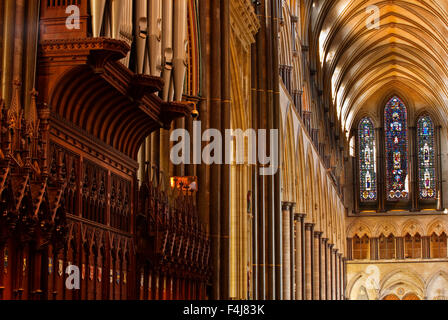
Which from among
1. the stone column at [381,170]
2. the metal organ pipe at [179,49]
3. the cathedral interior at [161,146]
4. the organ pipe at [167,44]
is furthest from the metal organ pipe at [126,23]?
the stone column at [381,170]

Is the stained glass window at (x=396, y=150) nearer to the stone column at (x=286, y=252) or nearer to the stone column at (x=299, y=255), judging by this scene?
the stone column at (x=299, y=255)

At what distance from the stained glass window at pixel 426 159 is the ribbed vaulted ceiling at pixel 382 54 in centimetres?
94

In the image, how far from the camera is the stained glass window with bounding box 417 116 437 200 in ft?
152

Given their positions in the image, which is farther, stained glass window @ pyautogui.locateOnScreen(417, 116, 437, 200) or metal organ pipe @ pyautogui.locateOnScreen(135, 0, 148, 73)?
stained glass window @ pyautogui.locateOnScreen(417, 116, 437, 200)

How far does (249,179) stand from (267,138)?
1.25m

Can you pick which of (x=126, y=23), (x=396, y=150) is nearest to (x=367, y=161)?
(x=396, y=150)

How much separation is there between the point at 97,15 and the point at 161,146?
5279 mm

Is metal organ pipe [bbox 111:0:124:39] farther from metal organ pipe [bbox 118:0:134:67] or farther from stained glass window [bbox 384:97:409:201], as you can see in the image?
stained glass window [bbox 384:97:409:201]

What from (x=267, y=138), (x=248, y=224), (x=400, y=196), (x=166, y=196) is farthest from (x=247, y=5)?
(x=400, y=196)

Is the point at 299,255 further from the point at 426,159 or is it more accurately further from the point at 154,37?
the point at 154,37

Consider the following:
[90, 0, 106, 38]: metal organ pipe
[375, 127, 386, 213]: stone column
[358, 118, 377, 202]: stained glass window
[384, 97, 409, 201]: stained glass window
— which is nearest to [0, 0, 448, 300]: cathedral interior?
[90, 0, 106, 38]: metal organ pipe

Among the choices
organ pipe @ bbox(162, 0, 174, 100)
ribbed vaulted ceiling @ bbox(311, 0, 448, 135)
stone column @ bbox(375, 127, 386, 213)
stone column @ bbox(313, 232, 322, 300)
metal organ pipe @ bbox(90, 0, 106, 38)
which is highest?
ribbed vaulted ceiling @ bbox(311, 0, 448, 135)

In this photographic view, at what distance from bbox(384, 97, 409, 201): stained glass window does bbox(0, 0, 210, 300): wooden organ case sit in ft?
122

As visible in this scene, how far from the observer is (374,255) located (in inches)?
1827
